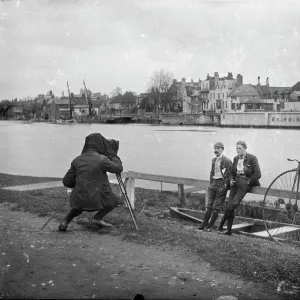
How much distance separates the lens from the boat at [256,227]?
1087 cm

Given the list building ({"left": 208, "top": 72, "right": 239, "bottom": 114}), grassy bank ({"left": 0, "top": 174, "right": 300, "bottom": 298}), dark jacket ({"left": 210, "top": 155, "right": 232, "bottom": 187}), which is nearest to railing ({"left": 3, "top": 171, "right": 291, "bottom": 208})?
dark jacket ({"left": 210, "top": 155, "right": 232, "bottom": 187})

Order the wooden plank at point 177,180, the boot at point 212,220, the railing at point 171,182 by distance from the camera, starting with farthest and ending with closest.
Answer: the wooden plank at point 177,180
the boot at point 212,220
the railing at point 171,182

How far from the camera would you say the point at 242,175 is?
396 inches

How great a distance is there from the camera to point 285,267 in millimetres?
6695

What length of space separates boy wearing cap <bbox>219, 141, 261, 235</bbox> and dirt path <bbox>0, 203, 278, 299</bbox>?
8.85 ft

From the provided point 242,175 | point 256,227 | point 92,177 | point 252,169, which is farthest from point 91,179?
point 256,227

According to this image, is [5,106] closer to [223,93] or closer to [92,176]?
[92,176]

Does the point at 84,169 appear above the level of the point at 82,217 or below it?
above

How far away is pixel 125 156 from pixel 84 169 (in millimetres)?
38613

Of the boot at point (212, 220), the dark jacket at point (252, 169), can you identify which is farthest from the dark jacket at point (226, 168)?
the boot at point (212, 220)

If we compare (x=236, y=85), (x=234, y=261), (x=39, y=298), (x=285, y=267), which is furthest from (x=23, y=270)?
(x=236, y=85)

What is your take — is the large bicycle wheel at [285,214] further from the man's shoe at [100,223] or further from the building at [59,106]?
the building at [59,106]

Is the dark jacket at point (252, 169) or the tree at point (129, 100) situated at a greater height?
the tree at point (129, 100)

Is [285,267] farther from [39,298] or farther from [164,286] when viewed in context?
[39,298]
